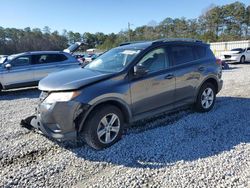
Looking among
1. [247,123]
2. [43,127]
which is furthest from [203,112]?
[43,127]

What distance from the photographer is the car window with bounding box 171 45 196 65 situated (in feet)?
17.5

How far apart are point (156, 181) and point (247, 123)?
2.96 meters

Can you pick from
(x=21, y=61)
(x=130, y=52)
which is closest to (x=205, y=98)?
(x=130, y=52)

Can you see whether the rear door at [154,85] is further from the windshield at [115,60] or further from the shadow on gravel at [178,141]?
the shadow on gravel at [178,141]

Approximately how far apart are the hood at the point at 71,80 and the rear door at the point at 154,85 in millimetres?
647

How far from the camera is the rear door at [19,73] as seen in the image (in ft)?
31.9

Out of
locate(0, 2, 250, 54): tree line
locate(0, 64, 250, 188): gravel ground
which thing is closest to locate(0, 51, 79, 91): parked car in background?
locate(0, 64, 250, 188): gravel ground

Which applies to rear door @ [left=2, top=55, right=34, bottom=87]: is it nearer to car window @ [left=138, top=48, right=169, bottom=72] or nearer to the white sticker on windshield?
the white sticker on windshield

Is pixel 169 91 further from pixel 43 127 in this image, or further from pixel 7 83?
pixel 7 83

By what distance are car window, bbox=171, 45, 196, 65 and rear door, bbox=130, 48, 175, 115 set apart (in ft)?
0.86

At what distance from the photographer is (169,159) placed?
12.6ft

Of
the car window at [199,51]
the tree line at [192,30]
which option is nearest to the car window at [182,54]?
the car window at [199,51]

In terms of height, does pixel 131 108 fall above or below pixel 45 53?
below

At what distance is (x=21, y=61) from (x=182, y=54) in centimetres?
703
